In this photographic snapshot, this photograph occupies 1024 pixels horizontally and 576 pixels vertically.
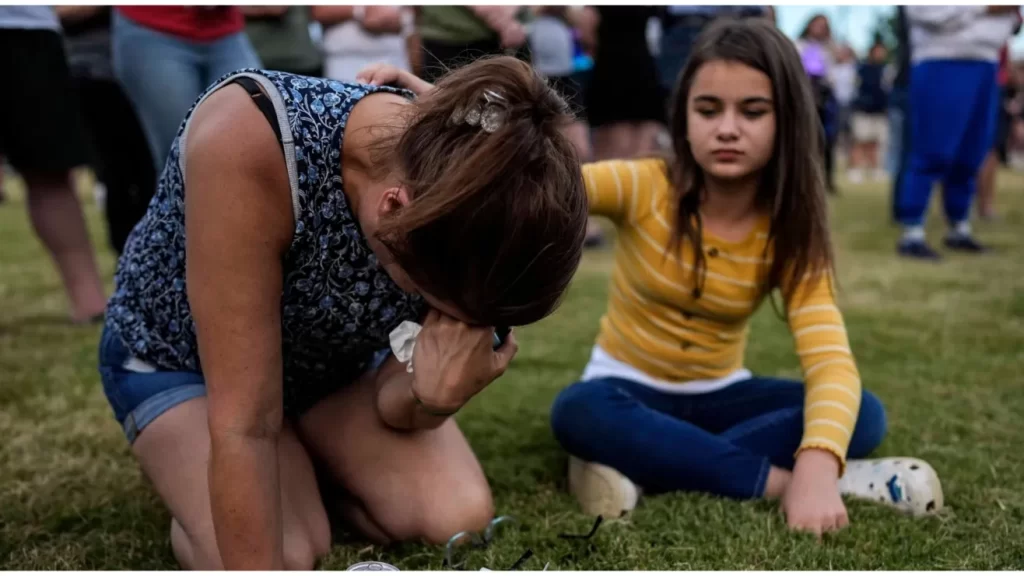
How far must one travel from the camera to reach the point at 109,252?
488cm

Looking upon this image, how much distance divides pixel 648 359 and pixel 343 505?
0.64 m

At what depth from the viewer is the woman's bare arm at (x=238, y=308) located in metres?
1.12

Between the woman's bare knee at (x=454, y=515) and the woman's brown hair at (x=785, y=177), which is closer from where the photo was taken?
the woman's bare knee at (x=454, y=515)

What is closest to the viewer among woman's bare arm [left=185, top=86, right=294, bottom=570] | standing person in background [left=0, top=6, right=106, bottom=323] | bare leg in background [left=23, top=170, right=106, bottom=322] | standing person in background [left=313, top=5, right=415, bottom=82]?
woman's bare arm [left=185, top=86, right=294, bottom=570]

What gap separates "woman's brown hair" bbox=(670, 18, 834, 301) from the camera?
1708 mm

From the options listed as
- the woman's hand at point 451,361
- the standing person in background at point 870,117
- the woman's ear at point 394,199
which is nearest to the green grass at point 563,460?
the woman's hand at point 451,361

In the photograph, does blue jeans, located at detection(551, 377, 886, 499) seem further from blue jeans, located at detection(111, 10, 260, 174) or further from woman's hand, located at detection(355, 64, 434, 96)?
blue jeans, located at detection(111, 10, 260, 174)

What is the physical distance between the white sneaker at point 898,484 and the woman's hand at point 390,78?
3.13 ft

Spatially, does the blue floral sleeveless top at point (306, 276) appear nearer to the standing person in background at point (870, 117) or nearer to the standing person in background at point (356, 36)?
the standing person in background at point (356, 36)

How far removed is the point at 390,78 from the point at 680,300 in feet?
2.24

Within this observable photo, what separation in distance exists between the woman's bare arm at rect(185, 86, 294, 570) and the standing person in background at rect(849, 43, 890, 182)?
10.9 meters

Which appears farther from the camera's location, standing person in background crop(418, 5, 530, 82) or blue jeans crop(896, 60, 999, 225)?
blue jeans crop(896, 60, 999, 225)

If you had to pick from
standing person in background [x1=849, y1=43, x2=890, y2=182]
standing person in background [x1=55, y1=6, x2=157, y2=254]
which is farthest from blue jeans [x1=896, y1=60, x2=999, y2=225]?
standing person in background [x1=849, y1=43, x2=890, y2=182]

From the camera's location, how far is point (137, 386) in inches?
58.4
